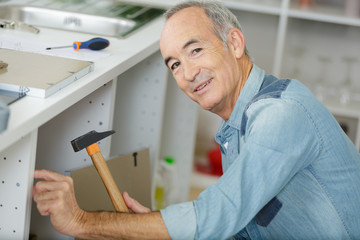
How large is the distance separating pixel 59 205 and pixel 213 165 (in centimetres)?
→ 230

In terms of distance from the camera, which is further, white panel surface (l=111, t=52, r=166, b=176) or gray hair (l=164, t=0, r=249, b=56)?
white panel surface (l=111, t=52, r=166, b=176)

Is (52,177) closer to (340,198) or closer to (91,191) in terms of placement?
(91,191)

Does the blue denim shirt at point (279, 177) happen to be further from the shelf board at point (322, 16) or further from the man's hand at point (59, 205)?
the shelf board at point (322, 16)

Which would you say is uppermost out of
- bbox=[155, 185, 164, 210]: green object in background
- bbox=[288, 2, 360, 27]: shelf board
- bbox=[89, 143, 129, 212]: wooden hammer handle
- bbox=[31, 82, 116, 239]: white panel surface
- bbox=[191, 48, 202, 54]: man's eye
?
bbox=[288, 2, 360, 27]: shelf board

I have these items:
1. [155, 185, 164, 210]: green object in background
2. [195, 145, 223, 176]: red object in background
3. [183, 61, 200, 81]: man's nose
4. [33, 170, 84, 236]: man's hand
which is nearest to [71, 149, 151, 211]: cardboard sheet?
[33, 170, 84, 236]: man's hand

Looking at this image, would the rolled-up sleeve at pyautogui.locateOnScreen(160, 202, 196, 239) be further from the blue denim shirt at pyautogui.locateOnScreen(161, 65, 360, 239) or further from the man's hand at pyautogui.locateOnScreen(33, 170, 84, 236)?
the man's hand at pyautogui.locateOnScreen(33, 170, 84, 236)

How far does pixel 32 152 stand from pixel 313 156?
0.62 m

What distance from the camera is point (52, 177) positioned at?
1356 millimetres

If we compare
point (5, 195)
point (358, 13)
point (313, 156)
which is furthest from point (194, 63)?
point (358, 13)

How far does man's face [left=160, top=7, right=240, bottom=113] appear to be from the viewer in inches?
59.9

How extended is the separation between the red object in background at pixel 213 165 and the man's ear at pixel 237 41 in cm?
195

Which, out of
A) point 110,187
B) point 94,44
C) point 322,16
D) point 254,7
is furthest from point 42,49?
point 322,16

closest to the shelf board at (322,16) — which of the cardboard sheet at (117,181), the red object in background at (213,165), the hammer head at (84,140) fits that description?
the red object in background at (213,165)

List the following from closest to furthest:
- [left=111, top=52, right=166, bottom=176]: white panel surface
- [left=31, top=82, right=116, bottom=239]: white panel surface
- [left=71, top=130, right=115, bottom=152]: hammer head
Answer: [left=71, top=130, right=115, bottom=152]: hammer head → [left=31, top=82, right=116, bottom=239]: white panel surface → [left=111, top=52, right=166, bottom=176]: white panel surface
